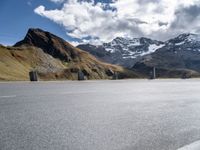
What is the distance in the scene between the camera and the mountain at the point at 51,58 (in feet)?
291

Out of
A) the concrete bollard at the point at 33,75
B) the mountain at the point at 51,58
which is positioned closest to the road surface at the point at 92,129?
the concrete bollard at the point at 33,75

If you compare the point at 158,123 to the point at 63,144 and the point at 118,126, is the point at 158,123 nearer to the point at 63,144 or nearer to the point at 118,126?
the point at 118,126

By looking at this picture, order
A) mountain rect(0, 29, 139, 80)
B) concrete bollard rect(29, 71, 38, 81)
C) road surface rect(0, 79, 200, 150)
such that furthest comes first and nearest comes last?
mountain rect(0, 29, 139, 80)
concrete bollard rect(29, 71, 38, 81)
road surface rect(0, 79, 200, 150)

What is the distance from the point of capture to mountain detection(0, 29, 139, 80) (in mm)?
88625

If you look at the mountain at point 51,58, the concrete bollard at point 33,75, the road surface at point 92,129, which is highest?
the mountain at point 51,58

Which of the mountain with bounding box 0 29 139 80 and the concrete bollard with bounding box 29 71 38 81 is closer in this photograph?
the concrete bollard with bounding box 29 71 38 81

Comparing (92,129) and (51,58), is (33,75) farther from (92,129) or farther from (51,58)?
(51,58)

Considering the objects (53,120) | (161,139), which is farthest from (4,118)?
(161,139)

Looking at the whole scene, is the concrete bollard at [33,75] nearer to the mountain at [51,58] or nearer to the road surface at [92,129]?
the road surface at [92,129]

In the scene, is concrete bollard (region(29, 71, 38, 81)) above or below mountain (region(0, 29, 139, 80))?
below

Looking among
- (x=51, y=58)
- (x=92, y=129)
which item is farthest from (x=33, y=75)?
(x=51, y=58)

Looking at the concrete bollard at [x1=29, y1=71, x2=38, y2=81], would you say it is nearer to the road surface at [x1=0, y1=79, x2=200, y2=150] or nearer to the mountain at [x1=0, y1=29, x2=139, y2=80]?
the road surface at [x1=0, y1=79, x2=200, y2=150]

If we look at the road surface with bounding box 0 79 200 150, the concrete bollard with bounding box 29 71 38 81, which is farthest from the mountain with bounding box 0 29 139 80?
the road surface with bounding box 0 79 200 150

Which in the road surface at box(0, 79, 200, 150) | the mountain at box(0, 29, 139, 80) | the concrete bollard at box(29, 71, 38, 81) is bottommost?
the road surface at box(0, 79, 200, 150)
